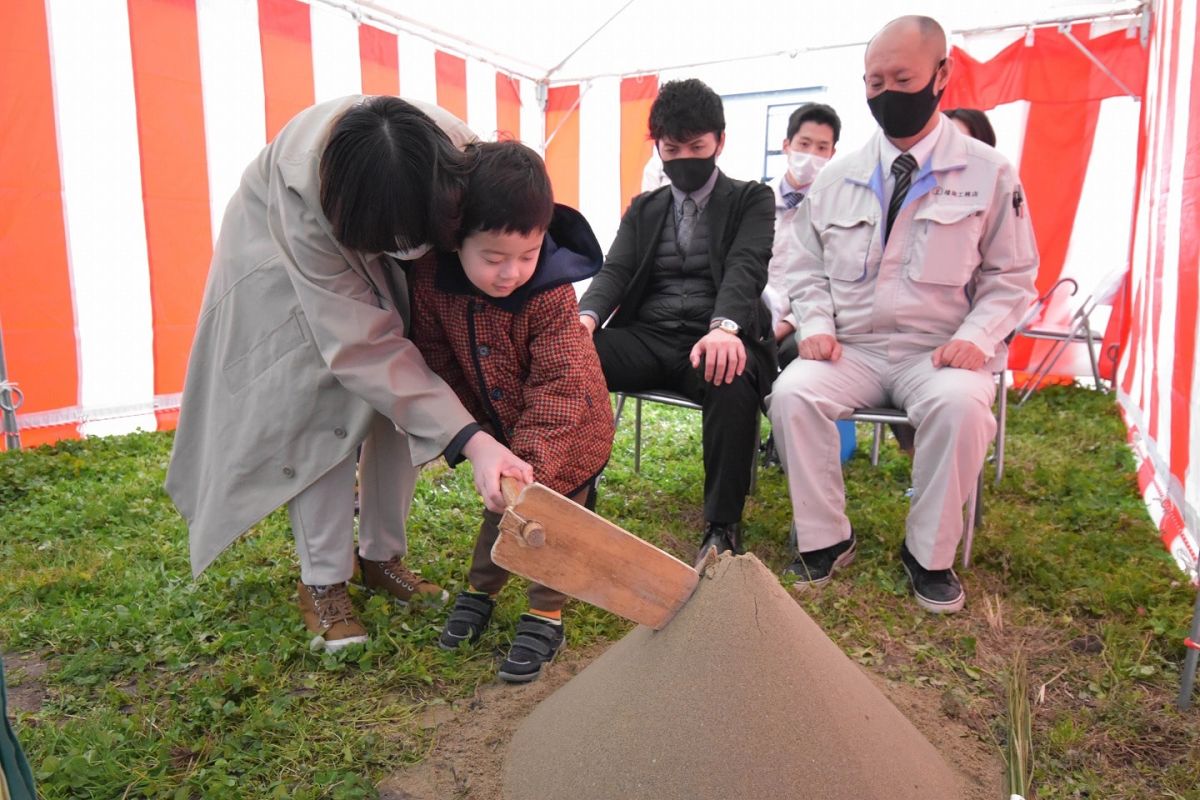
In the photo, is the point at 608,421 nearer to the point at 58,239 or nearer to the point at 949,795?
the point at 949,795

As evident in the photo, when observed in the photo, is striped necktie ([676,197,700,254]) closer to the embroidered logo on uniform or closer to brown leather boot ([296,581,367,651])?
the embroidered logo on uniform

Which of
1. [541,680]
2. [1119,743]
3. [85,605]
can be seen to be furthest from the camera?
[85,605]

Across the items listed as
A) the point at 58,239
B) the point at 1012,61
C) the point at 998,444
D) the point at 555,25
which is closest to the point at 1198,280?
the point at 998,444

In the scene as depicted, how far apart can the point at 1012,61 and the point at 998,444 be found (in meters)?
3.59

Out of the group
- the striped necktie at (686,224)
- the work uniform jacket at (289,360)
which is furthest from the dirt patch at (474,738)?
the striped necktie at (686,224)

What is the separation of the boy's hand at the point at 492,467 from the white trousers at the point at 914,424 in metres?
1.22

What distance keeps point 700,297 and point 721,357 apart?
0.47m

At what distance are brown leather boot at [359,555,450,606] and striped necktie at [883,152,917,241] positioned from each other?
1.91 m

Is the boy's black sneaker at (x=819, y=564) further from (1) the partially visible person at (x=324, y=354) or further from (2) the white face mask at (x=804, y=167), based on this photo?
(2) the white face mask at (x=804, y=167)

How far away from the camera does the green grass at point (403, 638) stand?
164 cm

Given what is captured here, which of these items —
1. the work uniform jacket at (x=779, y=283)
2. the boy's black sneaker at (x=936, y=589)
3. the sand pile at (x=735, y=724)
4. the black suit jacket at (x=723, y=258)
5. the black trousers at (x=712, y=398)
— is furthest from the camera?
the work uniform jacket at (x=779, y=283)

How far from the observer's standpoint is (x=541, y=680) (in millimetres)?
1953

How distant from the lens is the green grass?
164 cm

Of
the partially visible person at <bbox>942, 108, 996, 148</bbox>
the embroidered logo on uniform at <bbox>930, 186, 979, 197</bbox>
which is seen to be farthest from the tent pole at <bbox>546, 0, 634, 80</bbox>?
the embroidered logo on uniform at <bbox>930, 186, 979, 197</bbox>
